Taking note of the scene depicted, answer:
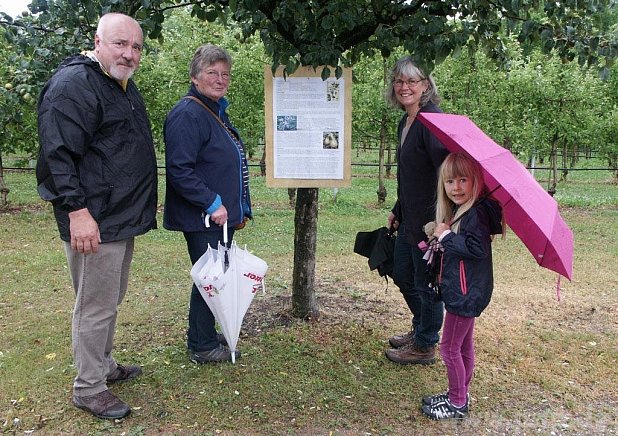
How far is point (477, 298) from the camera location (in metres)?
3.07

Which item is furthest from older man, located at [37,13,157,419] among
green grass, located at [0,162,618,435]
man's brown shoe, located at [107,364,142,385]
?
green grass, located at [0,162,618,435]

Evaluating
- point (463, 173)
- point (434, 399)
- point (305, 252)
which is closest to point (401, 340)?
point (434, 399)

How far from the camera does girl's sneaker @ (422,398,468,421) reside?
3352 mm

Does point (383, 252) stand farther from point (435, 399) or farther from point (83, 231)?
point (83, 231)

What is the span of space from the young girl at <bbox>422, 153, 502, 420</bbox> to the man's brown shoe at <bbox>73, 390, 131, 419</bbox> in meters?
1.94

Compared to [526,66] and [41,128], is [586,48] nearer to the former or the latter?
[41,128]

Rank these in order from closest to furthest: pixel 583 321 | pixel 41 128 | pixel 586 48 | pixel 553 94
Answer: pixel 41 128 → pixel 586 48 → pixel 583 321 → pixel 553 94

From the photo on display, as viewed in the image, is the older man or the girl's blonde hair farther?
the girl's blonde hair

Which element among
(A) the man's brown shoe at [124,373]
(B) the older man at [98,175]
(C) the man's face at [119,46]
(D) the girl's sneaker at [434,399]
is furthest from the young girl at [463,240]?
(A) the man's brown shoe at [124,373]

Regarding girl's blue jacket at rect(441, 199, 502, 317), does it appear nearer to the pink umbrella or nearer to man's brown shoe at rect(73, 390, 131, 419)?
the pink umbrella

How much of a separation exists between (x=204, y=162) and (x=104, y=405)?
156 centimetres

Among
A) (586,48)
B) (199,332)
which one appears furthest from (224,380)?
(586,48)

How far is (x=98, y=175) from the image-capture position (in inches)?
121

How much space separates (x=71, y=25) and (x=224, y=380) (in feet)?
8.55
